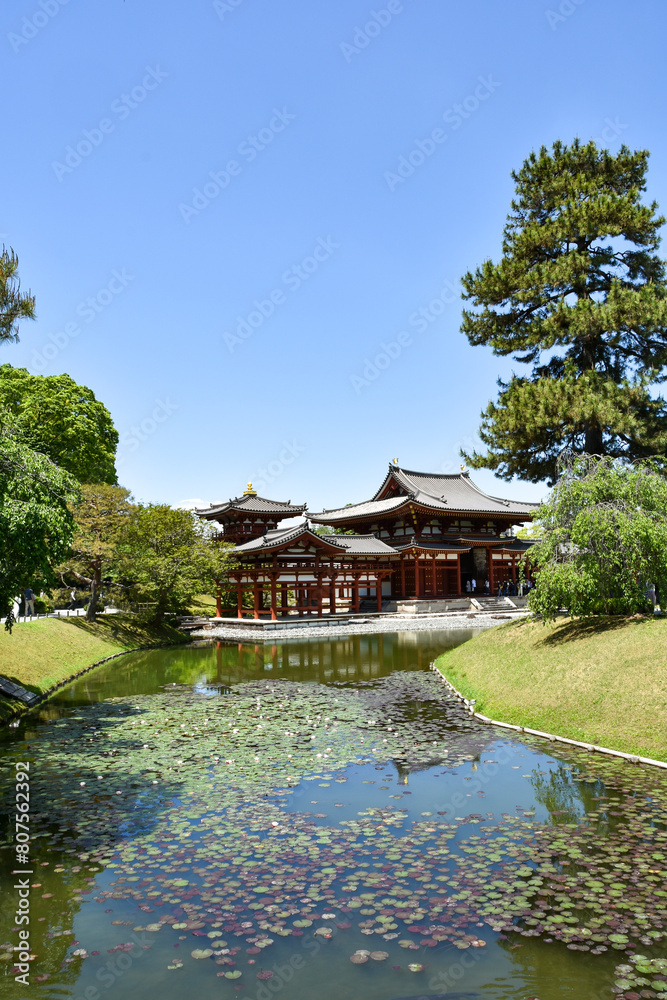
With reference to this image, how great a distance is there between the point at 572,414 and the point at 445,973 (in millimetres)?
16460

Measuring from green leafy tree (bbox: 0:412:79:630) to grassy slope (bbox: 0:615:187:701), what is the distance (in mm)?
6334

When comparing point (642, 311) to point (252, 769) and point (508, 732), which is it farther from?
point (252, 769)

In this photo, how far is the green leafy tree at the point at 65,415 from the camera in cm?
3628

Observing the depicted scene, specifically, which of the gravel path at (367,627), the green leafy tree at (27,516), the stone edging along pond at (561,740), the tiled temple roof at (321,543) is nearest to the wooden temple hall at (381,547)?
the tiled temple roof at (321,543)

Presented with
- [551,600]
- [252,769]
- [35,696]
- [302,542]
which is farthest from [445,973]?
[302,542]

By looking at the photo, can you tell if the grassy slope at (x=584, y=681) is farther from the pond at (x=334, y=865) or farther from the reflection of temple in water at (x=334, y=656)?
the reflection of temple in water at (x=334, y=656)

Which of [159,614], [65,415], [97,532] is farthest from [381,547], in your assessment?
[65,415]

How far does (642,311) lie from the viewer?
18.4 meters

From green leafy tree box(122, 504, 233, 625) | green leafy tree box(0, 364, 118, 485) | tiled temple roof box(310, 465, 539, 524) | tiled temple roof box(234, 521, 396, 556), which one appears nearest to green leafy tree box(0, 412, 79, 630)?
green leafy tree box(122, 504, 233, 625)

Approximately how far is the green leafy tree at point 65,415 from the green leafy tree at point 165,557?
7.99 meters

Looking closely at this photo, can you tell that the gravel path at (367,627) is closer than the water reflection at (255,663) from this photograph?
No

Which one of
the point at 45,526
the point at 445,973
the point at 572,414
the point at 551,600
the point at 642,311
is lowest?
the point at 445,973

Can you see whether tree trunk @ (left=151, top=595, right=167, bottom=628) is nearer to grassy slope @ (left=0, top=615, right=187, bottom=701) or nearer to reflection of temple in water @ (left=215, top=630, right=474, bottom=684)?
grassy slope @ (left=0, top=615, right=187, bottom=701)

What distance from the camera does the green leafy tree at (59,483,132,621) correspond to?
28.4 meters
